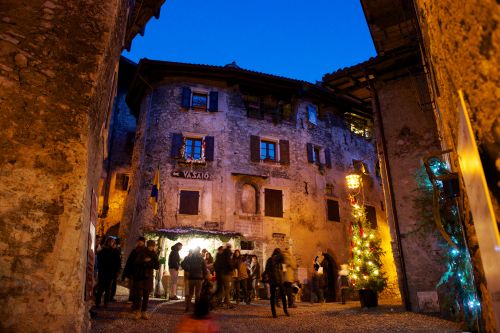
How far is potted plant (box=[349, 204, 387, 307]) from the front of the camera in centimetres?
1155

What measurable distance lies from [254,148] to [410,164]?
1108 centimetres

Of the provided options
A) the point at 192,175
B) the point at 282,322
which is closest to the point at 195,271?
the point at 282,322

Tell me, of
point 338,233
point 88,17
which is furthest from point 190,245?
point 88,17

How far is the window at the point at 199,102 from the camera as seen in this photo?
21.1 m

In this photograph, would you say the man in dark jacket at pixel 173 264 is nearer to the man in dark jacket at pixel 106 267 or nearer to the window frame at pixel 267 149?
the man in dark jacket at pixel 106 267

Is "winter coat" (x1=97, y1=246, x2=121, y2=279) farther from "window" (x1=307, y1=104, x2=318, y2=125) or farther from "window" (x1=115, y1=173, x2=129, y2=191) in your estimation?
"window" (x1=307, y1=104, x2=318, y2=125)

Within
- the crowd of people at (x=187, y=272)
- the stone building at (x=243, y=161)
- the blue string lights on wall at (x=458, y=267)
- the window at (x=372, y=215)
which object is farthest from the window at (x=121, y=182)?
the blue string lights on wall at (x=458, y=267)

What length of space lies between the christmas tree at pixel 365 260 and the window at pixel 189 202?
857 centimetres

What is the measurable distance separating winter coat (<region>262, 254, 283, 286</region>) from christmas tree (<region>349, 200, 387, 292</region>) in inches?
170

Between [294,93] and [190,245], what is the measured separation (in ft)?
37.6

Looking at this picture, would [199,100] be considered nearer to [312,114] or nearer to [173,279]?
[312,114]

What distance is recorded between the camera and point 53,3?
512cm

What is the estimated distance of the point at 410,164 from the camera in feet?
36.6

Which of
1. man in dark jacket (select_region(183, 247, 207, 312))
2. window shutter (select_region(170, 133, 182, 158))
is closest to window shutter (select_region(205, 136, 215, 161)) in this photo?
window shutter (select_region(170, 133, 182, 158))
